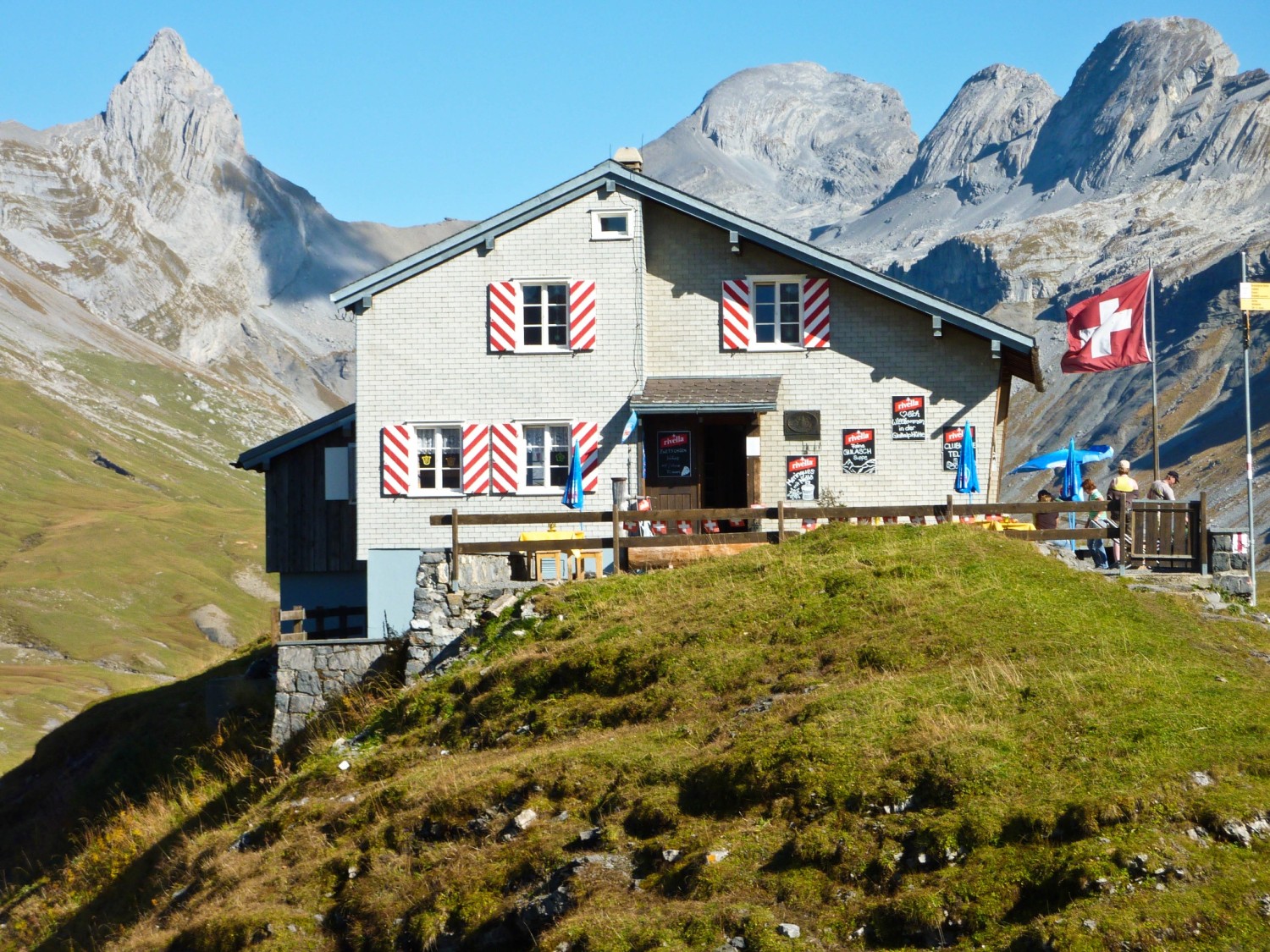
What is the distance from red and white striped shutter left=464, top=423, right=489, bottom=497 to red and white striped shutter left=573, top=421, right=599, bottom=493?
1.73m

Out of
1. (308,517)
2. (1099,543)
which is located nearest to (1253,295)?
(1099,543)

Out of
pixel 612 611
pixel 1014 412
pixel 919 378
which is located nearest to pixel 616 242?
pixel 919 378

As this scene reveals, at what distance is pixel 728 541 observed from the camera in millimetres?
21781

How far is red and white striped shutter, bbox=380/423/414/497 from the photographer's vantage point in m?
27.6

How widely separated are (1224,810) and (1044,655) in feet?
12.7

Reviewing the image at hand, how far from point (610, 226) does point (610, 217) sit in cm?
18

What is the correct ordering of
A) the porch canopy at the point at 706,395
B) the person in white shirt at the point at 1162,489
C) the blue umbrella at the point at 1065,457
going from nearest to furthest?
the person in white shirt at the point at 1162,489, the porch canopy at the point at 706,395, the blue umbrella at the point at 1065,457

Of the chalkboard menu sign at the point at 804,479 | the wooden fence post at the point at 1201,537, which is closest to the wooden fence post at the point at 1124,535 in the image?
the wooden fence post at the point at 1201,537

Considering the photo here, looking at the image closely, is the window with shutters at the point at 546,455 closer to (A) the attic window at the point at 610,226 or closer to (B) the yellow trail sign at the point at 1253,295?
(A) the attic window at the point at 610,226

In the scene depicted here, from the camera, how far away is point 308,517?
98.2 feet

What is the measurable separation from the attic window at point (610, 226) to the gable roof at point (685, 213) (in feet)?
1.70

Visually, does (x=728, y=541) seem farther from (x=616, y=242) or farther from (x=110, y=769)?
(x=110, y=769)

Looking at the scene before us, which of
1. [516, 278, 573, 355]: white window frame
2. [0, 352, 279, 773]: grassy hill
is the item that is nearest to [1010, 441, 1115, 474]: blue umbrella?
[516, 278, 573, 355]: white window frame

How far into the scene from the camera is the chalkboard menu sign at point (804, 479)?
90.4ft
